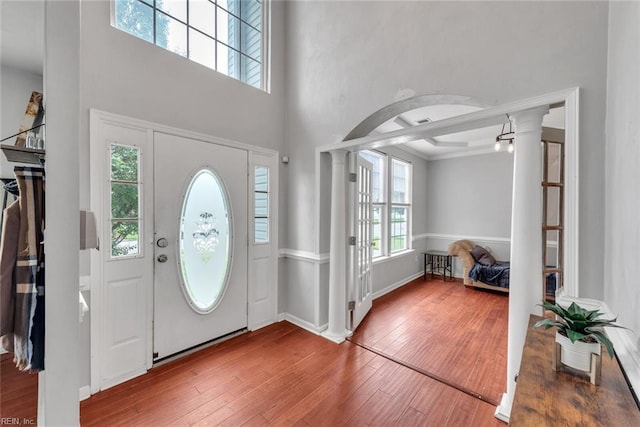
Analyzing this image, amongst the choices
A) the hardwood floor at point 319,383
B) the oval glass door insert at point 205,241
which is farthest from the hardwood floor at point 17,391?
the oval glass door insert at point 205,241

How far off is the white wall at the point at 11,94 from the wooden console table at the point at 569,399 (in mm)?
1665

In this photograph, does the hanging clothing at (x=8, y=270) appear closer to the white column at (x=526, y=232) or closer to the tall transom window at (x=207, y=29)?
the tall transom window at (x=207, y=29)

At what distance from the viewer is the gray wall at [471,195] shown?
4922 mm

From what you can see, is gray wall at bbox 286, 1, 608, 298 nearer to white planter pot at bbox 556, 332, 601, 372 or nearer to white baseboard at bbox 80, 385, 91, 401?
white planter pot at bbox 556, 332, 601, 372

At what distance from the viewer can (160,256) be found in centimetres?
221

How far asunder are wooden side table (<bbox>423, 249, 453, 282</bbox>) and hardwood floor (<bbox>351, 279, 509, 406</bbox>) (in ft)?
2.91

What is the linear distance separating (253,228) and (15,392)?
6.77ft

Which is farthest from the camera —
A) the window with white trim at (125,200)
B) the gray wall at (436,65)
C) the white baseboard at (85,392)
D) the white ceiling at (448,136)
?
the white ceiling at (448,136)

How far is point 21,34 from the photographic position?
80 cm

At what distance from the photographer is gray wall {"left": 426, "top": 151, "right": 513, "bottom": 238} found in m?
4.92

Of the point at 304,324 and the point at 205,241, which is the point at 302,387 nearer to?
the point at 304,324

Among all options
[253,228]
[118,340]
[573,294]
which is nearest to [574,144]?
[573,294]

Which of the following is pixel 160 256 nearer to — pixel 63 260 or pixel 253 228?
pixel 253 228

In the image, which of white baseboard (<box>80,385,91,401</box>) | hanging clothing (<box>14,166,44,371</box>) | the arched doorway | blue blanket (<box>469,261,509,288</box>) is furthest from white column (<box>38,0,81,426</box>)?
blue blanket (<box>469,261,509,288</box>)
